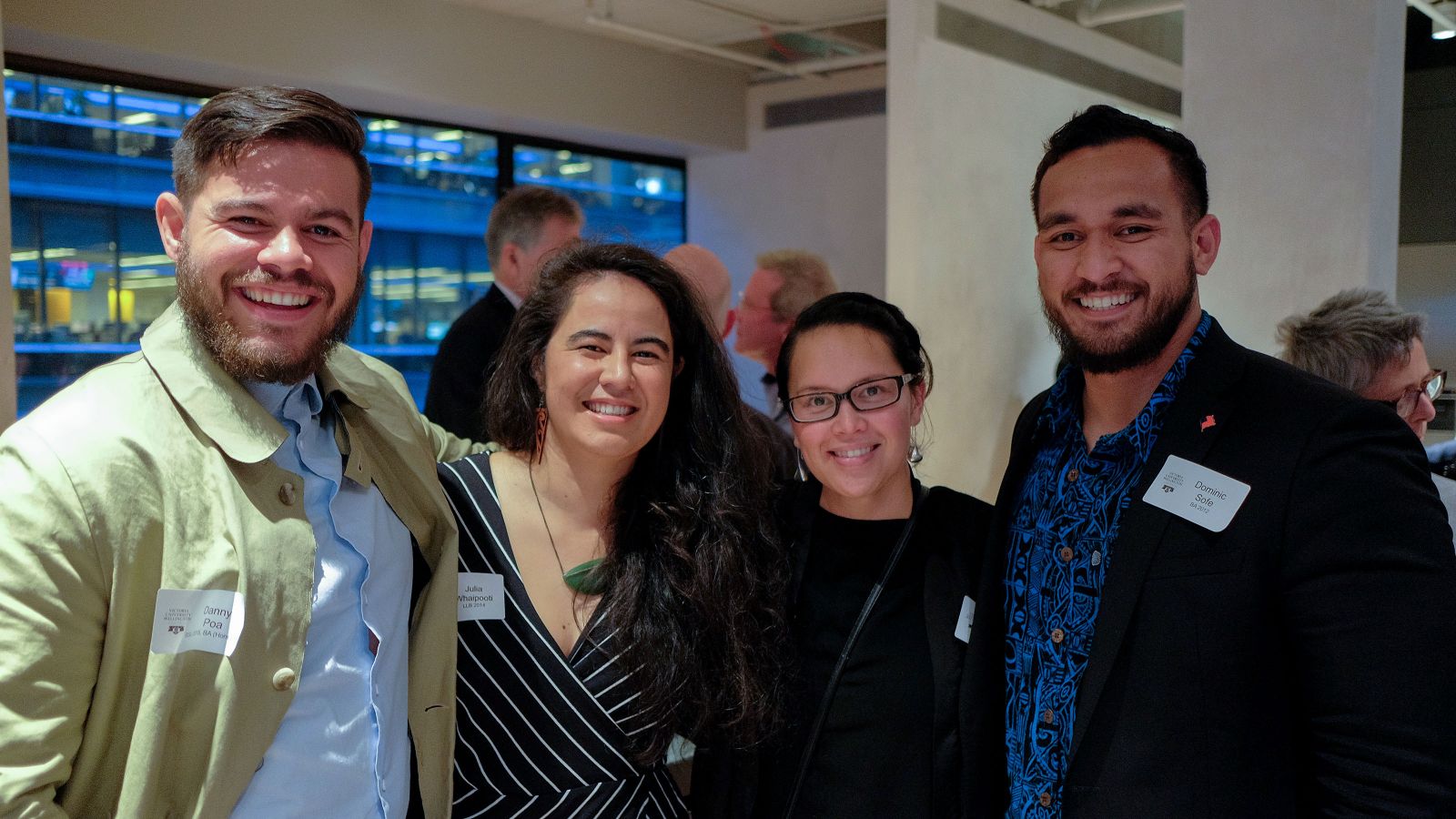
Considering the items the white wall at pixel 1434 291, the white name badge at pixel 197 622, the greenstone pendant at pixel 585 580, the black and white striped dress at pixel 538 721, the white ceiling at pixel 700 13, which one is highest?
the white ceiling at pixel 700 13

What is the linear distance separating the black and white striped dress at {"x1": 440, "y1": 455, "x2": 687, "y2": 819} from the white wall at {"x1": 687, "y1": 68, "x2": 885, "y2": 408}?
6.29m

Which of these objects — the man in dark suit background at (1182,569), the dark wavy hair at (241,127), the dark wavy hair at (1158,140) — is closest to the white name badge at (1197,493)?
the man in dark suit background at (1182,569)

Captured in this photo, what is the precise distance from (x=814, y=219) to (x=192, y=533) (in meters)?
7.35

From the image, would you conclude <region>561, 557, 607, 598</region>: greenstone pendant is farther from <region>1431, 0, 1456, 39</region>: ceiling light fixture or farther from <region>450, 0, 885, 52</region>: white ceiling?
<region>450, 0, 885, 52</region>: white ceiling

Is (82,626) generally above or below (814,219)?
below

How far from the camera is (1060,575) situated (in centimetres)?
180

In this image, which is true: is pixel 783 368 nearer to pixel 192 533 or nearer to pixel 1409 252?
pixel 192 533

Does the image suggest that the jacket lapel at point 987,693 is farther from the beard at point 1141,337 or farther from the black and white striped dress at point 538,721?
the black and white striped dress at point 538,721

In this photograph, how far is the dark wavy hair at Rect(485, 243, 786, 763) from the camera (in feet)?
6.47

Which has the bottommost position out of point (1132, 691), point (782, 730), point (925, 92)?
point (782, 730)

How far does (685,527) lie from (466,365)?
198 cm

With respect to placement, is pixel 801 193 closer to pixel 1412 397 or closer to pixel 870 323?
pixel 1412 397

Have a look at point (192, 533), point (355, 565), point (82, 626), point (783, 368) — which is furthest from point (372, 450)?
point (783, 368)

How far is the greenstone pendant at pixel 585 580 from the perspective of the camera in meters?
2.03
